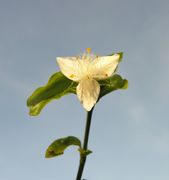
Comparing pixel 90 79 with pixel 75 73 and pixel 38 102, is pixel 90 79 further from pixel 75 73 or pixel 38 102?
pixel 38 102

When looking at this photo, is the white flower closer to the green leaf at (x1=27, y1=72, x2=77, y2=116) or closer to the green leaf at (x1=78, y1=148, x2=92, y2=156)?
the green leaf at (x1=27, y1=72, x2=77, y2=116)

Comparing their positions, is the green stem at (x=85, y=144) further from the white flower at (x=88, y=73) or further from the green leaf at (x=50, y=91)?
the green leaf at (x=50, y=91)

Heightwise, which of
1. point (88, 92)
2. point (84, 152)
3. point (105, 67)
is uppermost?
point (105, 67)

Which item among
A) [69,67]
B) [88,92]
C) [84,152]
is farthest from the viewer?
[69,67]

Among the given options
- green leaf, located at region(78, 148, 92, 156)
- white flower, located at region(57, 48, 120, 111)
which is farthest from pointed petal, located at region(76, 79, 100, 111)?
green leaf, located at region(78, 148, 92, 156)

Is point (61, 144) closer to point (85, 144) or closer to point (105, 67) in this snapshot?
point (85, 144)

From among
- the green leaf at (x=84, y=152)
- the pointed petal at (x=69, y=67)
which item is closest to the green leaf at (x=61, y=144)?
the green leaf at (x=84, y=152)

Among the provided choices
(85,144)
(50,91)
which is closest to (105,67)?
(50,91)
